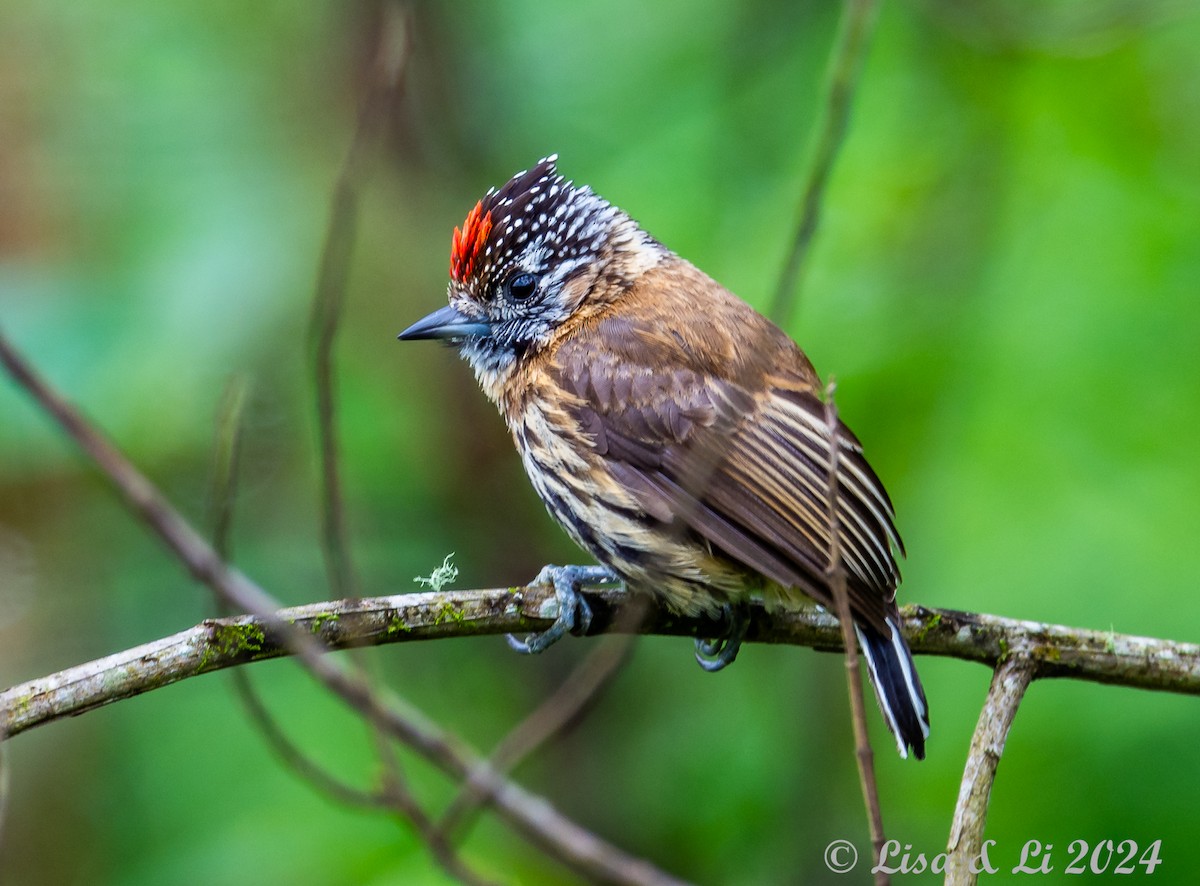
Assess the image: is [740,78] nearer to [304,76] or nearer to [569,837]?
[304,76]

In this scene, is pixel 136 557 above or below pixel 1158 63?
below

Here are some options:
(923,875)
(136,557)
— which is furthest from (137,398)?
(923,875)

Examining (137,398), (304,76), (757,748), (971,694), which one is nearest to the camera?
(971,694)

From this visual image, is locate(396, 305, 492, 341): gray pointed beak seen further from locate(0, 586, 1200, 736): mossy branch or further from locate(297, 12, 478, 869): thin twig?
locate(0, 586, 1200, 736): mossy branch

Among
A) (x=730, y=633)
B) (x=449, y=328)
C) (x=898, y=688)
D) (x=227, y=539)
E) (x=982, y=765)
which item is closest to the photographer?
(x=982, y=765)

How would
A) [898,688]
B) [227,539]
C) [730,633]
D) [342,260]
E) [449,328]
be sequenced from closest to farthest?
[342,260] → [898,688] → [730,633] → [227,539] → [449,328]

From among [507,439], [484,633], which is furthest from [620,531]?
[507,439]

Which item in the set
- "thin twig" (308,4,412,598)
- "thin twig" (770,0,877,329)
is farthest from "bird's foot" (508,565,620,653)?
"thin twig" (770,0,877,329)

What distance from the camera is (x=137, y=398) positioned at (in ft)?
12.9

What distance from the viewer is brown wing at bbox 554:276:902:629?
3.13 meters

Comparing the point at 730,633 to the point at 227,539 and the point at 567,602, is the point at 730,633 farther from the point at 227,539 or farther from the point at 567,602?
the point at 227,539

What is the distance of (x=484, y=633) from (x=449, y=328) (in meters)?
1.40

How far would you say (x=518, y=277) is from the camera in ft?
12.7

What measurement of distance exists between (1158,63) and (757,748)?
2.76 m
